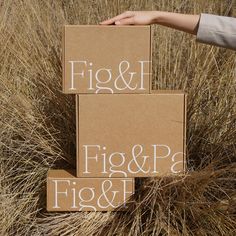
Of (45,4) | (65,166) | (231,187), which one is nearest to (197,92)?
(231,187)

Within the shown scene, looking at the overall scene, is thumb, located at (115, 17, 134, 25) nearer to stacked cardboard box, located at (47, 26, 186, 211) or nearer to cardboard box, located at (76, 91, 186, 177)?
stacked cardboard box, located at (47, 26, 186, 211)

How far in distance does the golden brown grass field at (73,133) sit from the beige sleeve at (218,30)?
0.36 metres

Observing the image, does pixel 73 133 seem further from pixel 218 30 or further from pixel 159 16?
pixel 218 30

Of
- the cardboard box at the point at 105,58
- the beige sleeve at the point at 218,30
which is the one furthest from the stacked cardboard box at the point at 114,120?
the beige sleeve at the point at 218,30

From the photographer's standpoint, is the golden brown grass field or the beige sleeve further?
the golden brown grass field

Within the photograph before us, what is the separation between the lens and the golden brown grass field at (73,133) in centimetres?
180

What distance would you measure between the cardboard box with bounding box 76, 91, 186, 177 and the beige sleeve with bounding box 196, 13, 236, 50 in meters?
0.18

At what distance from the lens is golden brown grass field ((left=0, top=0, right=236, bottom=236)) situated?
1.80 m

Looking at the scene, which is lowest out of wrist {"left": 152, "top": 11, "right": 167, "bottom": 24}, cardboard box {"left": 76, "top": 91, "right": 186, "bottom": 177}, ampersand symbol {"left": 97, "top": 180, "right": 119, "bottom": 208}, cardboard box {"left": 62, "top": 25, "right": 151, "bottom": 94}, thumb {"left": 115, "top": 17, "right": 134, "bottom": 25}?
ampersand symbol {"left": 97, "top": 180, "right": 119, "bottom": 208}

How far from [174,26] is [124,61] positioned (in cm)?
18

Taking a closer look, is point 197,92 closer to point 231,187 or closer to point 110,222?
point 231,187

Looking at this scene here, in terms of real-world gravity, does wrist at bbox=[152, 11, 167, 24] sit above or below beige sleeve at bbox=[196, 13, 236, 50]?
above

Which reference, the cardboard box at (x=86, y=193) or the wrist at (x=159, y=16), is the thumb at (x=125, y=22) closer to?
the wrist at (x=159, y=16)

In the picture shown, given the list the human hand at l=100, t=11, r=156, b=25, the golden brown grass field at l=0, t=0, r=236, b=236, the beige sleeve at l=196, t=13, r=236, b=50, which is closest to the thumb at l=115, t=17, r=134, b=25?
the human hand at l=100, t=11, r=156, b=25
